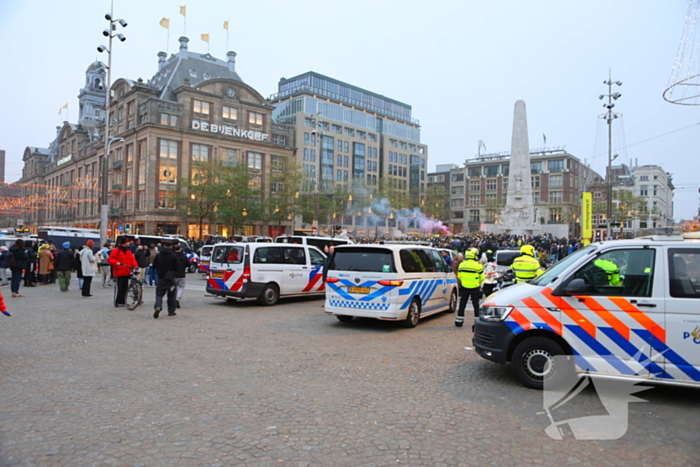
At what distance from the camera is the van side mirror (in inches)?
226

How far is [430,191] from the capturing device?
76938 millimetres

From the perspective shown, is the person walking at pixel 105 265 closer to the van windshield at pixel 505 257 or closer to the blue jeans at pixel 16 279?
the blue jeans at pixel 16 279

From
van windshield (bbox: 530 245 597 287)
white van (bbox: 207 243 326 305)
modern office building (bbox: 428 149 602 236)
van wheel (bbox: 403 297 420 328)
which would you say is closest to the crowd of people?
white van (bbox: 207 243 326 305)

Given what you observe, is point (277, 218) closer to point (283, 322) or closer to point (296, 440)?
point (283, 322)

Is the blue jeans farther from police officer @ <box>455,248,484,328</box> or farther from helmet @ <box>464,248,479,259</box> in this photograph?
helmet @ <box>464,248,479,259</box>

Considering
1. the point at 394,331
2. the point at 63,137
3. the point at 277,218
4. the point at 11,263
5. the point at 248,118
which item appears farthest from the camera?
the point at 63,137

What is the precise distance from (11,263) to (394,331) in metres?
12.2

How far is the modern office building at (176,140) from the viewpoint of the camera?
53938 millimetres

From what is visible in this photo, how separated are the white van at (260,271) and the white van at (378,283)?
328 centimetres

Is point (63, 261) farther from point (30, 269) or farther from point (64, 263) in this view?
point (30, 269)

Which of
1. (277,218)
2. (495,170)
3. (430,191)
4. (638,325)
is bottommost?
(638,325)

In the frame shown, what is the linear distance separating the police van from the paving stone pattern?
0.40 metres

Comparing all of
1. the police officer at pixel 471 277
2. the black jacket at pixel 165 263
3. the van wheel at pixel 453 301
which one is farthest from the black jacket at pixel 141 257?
the police officer at pixel 471 277

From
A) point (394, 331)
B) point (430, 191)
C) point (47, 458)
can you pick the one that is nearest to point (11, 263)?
point (394, 331)
